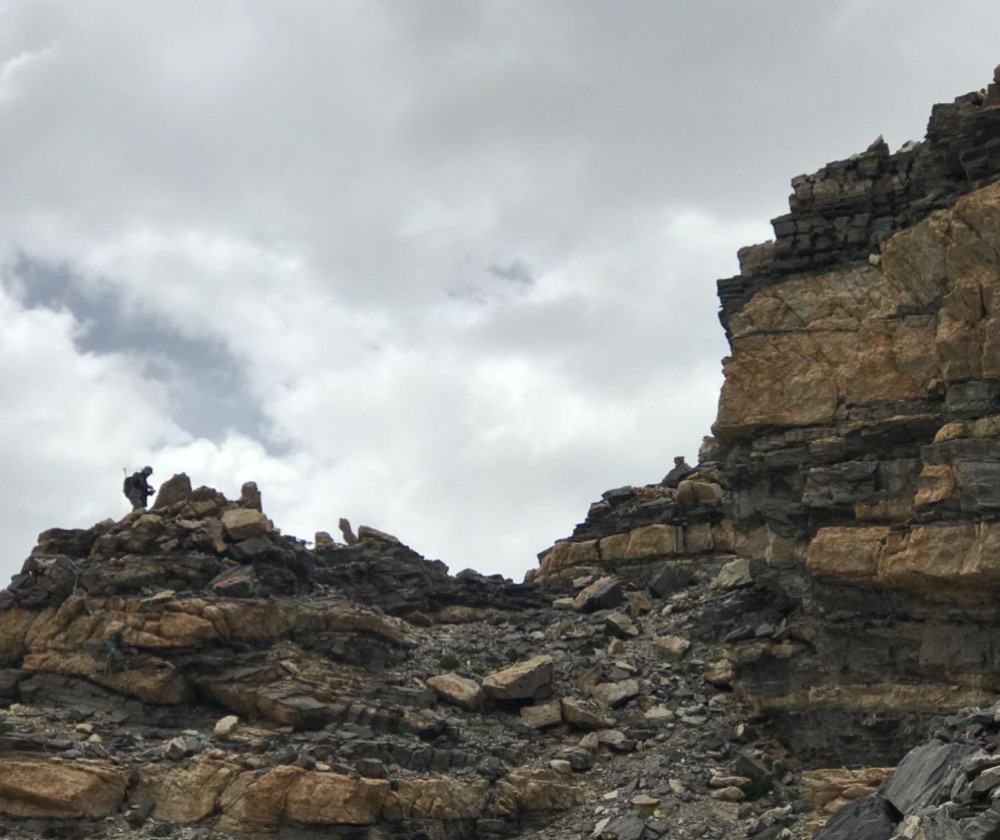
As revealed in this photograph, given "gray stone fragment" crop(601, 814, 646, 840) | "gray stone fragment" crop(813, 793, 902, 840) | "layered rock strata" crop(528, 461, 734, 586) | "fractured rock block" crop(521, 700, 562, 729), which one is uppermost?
"layered rock strata" crop(528, 461, 734, 586)

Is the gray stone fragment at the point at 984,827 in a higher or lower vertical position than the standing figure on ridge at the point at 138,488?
lower

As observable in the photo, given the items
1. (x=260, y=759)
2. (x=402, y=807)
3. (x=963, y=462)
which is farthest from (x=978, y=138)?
(x=260, y=759)

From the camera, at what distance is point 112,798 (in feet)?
91.0

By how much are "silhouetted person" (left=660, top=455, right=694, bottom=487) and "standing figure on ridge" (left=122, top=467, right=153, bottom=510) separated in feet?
72.9

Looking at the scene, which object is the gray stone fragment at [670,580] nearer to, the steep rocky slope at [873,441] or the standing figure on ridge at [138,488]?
the steep rocky slope at [873,441]

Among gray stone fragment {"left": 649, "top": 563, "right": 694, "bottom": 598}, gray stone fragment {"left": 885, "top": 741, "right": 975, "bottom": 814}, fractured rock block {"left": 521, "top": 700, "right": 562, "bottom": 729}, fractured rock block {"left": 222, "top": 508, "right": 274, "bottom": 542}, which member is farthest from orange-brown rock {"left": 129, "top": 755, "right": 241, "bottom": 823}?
gray stone fragment {"left": 649, "top": 563, "right": 694, "bottom": 598}

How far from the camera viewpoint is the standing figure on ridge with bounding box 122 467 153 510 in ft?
136

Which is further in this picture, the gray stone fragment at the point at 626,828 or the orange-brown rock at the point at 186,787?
the orange-brown rock at the point at 186,787

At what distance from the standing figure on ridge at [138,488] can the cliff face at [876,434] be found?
21498 mm

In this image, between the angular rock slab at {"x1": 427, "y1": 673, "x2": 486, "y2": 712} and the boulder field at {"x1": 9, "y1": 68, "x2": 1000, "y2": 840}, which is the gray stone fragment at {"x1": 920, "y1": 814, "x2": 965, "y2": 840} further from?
the angular rock slab at {"x1": 427, "y1": 673, "x2": 486, "y2": 712}

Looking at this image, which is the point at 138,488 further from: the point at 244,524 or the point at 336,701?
the point at 336,701

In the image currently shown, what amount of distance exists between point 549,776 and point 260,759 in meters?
7.39

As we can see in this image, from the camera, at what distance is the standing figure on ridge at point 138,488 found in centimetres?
4134

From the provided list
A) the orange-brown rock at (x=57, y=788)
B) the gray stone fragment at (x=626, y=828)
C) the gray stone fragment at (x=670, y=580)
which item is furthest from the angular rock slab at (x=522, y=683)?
the orange-brown rock at (x=57, y=788)
